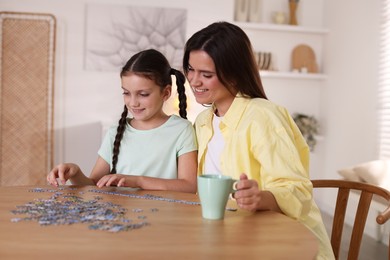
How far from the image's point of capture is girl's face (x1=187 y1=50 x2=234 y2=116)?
5.36 feet

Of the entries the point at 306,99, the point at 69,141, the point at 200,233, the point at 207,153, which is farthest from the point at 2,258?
the point at 306,99

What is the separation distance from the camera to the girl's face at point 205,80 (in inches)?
64.3

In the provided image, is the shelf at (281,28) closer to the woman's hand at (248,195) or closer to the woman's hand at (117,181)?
the woman's hand at (117,181)

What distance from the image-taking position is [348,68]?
549cm

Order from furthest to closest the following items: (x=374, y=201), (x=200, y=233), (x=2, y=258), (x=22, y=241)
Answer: (x=374, y=201), (x=200, y=233), (x=22, y=241), (x=2, y=258)

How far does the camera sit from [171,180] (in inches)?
68.2

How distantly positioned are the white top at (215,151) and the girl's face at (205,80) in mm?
95

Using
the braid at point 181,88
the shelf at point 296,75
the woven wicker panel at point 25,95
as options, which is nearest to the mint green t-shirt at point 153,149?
the braid at point 181,88

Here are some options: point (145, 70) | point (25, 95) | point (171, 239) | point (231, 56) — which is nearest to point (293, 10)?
point (25, 95)

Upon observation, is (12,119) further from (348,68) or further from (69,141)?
(348,68)

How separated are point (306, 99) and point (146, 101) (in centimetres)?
459

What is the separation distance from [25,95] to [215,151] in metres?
4.40

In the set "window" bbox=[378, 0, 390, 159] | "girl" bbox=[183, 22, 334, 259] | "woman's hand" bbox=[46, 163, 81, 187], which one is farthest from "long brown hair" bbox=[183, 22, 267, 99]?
"window" bbox=[378, 0, 390, 159]

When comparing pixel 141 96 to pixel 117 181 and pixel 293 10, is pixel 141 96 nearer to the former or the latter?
pixel 117 181
